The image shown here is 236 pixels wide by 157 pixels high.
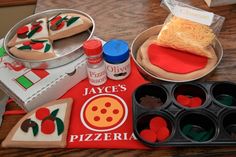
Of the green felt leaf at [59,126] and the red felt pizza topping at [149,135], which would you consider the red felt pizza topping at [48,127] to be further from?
the red felt pizza topping at [149,135]

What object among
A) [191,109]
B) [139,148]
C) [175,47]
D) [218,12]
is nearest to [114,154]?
[139,148]

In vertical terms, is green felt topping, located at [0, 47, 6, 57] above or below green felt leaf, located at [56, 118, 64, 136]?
above

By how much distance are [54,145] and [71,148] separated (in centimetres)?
3

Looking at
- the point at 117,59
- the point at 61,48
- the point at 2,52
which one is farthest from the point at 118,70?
the point at 2,52

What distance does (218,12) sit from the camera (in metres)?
0.74

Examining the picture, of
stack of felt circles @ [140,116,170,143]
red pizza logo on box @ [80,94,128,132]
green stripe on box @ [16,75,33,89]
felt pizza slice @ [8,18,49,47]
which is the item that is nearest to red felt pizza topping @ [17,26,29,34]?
felt pizza slice @ [8,18,49,47]

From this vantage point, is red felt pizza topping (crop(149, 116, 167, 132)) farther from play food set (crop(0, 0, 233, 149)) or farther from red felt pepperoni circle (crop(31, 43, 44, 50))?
red felt pepperoni circle (crop(31, 43, 44, 50))

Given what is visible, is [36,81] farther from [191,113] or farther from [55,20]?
[191,113]

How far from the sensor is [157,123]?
504 millimetres

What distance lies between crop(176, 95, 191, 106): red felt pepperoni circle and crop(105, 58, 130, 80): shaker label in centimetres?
12

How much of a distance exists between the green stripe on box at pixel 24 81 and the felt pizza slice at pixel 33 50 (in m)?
0.04

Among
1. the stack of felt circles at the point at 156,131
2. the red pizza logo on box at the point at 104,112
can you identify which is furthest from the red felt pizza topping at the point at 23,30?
the stack of felt circles at the point at 156,131

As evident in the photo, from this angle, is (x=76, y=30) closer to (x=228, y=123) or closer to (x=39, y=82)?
(x=39, y=82)

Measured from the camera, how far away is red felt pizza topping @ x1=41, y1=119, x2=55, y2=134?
0.51 m
